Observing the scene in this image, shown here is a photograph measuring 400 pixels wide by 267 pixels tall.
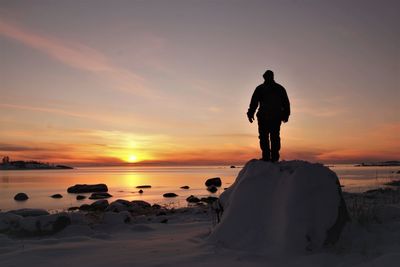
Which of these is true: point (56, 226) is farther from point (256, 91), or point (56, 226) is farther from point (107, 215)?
point (256, 91)

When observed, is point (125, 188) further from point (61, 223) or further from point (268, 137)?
point (268, 137)

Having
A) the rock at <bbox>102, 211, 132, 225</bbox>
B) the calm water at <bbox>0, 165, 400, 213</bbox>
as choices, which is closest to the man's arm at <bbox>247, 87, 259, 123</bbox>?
the rock at <bbox>102, 211, 132, 225</bbox>

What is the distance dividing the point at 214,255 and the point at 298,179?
8.07 ft

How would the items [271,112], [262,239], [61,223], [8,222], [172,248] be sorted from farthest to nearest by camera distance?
[8,222], [61,223], [271,112], [172,248], [262,239]

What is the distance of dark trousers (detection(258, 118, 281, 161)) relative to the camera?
32.9 feet

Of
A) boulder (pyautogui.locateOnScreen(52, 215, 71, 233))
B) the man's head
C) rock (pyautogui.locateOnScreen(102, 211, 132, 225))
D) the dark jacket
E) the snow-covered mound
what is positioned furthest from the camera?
rock (pyautogui.locateOnScreen(102, 211, 132, 225))

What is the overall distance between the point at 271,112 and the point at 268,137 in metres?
0.72

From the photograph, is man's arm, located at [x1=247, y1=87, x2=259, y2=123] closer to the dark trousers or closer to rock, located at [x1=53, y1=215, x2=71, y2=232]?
the dark trousers

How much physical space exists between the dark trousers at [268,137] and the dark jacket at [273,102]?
0.14 metres

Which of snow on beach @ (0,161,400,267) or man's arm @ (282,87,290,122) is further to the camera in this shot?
man's arm @ (282,87,290,122)

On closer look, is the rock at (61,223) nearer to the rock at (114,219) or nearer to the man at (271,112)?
the rock at (114,219)

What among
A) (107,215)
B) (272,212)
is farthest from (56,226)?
(272,212)

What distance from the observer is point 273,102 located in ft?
32.6

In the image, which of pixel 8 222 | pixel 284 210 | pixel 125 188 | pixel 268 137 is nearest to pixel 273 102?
pixel 268 137
